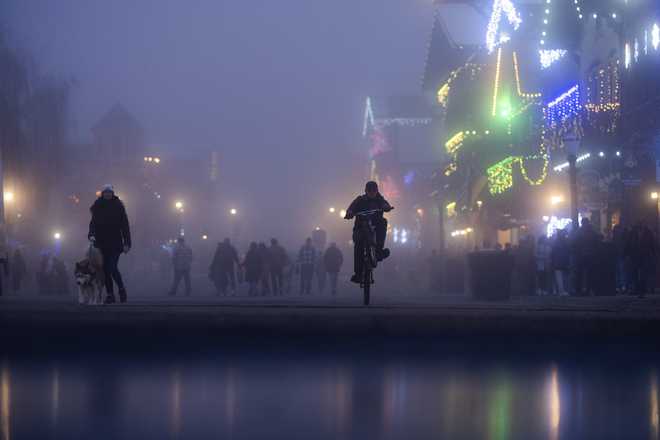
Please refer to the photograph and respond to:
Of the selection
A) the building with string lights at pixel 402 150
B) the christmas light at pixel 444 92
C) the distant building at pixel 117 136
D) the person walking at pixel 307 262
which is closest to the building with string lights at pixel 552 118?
the christmas light at pixel 444 92

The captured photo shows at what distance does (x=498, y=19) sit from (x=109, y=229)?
33104mm

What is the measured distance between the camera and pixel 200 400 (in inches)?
365

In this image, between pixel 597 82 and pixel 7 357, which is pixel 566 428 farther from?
pixel 597 82

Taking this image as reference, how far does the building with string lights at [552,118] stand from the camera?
96.3 feet

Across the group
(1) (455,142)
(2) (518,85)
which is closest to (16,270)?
(2) (518,85)

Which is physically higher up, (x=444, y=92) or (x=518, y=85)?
(x=444, y=92)

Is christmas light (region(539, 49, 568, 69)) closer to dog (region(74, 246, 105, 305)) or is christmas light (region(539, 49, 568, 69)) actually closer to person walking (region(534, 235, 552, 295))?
person walking (region(534, 235, 552, 295))

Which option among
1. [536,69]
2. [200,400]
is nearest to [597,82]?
[536,69]

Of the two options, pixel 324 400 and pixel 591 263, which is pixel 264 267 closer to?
pixel 591 263

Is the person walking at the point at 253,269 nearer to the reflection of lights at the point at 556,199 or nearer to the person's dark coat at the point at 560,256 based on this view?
the person's dark coat at the point at 560,256

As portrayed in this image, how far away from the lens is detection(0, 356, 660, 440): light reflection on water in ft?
26.6

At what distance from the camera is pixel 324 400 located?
9.20m

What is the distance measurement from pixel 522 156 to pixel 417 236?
33.1 m

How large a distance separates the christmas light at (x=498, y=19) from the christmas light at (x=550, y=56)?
2886 millimetres
